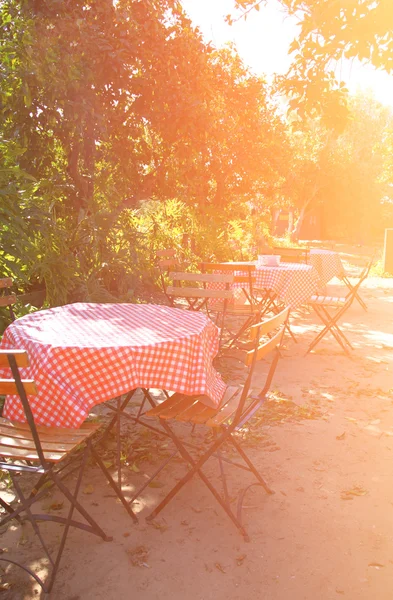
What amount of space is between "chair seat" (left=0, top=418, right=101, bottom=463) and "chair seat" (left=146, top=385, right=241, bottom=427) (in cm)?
44

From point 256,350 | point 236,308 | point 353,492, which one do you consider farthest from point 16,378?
point 236,308

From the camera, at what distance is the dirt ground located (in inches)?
113

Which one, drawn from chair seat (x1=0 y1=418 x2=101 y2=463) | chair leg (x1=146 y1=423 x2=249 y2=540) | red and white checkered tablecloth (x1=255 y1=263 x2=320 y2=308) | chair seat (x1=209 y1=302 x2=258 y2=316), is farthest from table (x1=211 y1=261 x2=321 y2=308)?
chair seat (x1=0 y1=418 x2=101 y2=463)

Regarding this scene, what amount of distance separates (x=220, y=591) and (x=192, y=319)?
176cm

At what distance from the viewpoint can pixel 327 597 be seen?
278 centimetres

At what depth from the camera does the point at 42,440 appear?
119 inches

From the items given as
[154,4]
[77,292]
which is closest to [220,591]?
[77,292]

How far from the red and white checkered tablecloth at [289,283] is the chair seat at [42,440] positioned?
461cm

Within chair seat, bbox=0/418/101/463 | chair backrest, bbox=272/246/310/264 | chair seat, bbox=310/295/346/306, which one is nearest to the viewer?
chair seat, bbox=0/418/101/463

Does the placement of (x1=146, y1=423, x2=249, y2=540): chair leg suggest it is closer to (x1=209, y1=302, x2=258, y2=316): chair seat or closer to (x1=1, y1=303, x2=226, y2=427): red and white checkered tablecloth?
(x1=1, y1=303, x2=226, y2=427): red and white checkered tablecloth

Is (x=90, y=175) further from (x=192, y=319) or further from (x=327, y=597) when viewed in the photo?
(x=327, y=597)

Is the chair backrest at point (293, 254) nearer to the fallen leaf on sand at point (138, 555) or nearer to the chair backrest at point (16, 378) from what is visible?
the fallen leaf on sand at point (138, 555)

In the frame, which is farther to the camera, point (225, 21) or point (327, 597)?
point (225, 21)

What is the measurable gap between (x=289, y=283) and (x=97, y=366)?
465 cm
